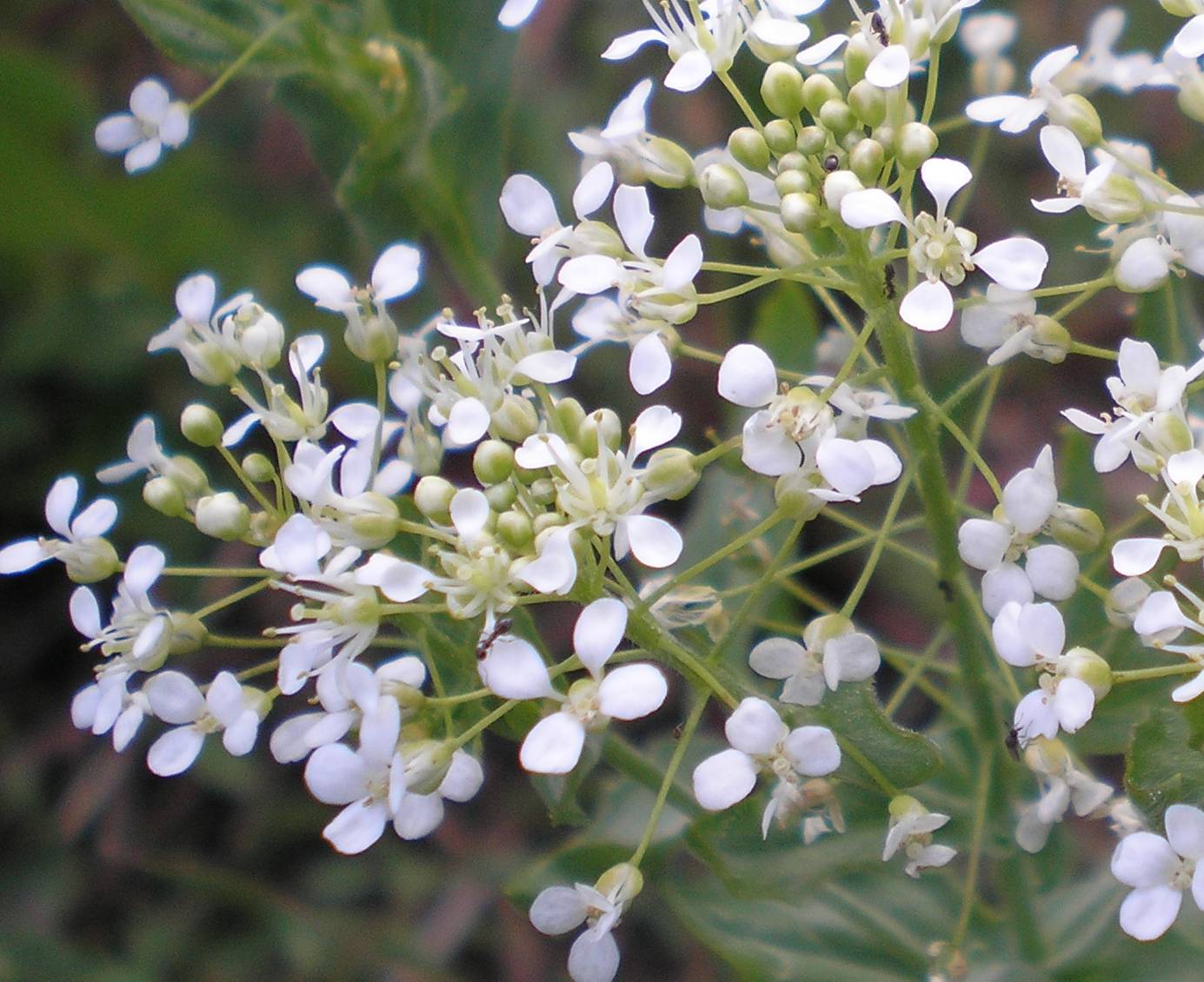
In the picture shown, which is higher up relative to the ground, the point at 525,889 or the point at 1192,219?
the point at 1192,219

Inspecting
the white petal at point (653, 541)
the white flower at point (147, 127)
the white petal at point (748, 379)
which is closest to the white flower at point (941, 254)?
the white petal at point (748, 379)

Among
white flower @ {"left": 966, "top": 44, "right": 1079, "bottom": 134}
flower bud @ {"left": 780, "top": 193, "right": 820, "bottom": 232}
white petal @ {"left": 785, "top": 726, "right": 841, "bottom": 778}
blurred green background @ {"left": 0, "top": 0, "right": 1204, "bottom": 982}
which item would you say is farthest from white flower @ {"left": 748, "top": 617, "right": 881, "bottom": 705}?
blurred green background @ {"left": 0, "top": 0, "right": 1204, "bottom": 982}

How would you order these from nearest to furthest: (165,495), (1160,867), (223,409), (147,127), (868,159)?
1. (1160,867)
2. (868,159)
3. (165,495)
4. (147,127)
5. (223,409)

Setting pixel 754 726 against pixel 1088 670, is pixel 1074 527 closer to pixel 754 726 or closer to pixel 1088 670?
pixel 1088 670

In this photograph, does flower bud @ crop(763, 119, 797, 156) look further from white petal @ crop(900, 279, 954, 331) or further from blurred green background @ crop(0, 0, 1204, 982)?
blurred green background @ crop(0, 0, 1204, 982)

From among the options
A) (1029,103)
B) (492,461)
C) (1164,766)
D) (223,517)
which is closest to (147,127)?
(223,517)

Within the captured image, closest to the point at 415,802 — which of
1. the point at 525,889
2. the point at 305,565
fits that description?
the point at 305,565

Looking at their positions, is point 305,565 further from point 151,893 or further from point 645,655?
point 151,893
